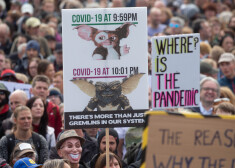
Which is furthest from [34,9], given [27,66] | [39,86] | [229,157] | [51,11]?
[229,157]

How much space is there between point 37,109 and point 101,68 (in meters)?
2.97

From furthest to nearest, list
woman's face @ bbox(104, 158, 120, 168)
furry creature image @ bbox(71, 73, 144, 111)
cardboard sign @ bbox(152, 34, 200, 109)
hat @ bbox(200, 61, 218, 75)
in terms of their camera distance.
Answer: hat @ bbox(200, 61, 218, 75) < cardboard sign @ bbox(152, 34, 200, 109) < woman's face @ bbox(104, 158, 120, 168) < furry creature image @ bbox(71, 73, 144, 111)

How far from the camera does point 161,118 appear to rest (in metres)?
5.18

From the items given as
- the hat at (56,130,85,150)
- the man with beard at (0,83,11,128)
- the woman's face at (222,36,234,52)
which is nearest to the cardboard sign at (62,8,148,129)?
the hat at (56,130,85,150)

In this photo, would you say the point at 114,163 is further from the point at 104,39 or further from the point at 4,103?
the point at 4,103

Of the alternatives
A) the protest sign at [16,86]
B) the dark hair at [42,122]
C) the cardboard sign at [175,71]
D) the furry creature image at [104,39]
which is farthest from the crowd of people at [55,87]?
the furry creature image at [104,39]

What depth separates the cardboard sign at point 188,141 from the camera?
5.22 metres

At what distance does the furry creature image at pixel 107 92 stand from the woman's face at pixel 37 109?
2.88m

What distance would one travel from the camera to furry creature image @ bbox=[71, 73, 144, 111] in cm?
764

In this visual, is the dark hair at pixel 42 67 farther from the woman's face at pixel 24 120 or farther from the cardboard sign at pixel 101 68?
the cardboard sign at pixel 101 68

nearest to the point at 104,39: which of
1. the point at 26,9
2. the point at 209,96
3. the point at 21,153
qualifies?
the point at 21,153

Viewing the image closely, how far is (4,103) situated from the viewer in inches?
448

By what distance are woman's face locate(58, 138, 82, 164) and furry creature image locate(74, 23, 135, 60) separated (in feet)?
4.87

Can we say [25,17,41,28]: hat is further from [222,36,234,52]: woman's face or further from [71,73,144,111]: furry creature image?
[71,73,144,111]: furry creature image
